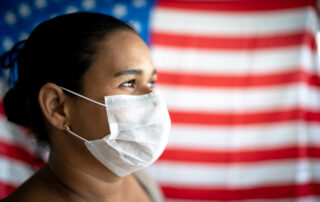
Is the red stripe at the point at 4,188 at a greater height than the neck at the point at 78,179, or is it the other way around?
the neck at the point at 78,179

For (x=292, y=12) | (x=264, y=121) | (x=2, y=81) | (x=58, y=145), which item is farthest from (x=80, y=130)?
(x=292, y=12)

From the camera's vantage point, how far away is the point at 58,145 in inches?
40.1

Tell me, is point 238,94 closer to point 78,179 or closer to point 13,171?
point 78,179

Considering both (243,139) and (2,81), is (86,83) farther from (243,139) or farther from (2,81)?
(243,139)

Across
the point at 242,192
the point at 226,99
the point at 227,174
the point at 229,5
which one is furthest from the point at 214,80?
the point at 242,192

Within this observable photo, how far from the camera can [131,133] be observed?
0.95 meters

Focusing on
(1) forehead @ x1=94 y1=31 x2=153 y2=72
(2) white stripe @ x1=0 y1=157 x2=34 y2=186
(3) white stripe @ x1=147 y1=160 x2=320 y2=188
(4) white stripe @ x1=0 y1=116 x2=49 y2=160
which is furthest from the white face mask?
(3) white stripe @ x1=147 y1=160 x2=320 y2=188

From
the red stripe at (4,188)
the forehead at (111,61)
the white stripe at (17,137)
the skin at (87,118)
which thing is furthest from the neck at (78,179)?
the red stripe at (4,188)

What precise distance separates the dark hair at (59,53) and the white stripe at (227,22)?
84 cm

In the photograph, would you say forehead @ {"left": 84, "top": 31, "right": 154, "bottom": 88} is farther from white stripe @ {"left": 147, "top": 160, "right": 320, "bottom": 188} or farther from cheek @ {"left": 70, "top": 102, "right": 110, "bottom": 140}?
white stripe @ {"left": 147, "top": 160, "right": 320, "bottom": 188}

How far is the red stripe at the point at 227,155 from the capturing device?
1871mm

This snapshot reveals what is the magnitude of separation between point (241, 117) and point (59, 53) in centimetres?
132

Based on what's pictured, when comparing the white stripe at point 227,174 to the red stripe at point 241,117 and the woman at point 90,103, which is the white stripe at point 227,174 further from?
the woman at point 90,103

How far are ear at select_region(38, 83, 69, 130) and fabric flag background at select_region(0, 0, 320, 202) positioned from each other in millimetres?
931
